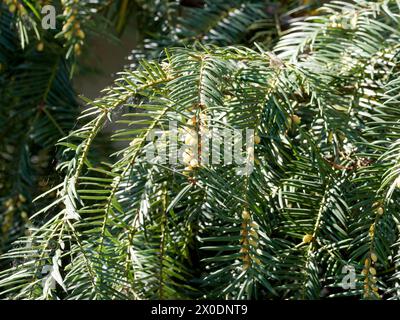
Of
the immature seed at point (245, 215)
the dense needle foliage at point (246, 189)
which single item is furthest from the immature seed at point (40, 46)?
the immature seed at point (245, 215)

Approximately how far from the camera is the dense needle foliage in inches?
20.2

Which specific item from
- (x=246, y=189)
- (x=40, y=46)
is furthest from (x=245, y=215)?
(x=40, y=46)

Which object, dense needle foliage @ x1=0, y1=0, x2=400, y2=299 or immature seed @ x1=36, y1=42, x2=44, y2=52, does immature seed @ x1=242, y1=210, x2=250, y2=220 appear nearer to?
dense needle foliage @ x1=0, y1=0, x2=400, y2=299

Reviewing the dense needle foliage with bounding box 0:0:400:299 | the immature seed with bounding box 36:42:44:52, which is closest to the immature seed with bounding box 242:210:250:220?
the dense needle foliage with bounding box 0:0:400:299

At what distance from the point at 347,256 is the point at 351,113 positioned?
0.45 ft

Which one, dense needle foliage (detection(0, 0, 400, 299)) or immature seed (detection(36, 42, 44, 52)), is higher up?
immature seed (detection(36, 42, 44, 52))

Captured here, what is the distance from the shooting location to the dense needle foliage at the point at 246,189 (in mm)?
514

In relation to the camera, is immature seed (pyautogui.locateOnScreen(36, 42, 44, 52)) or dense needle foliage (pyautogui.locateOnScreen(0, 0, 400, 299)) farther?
immature seed (pyautogui.locateOnScreen(36, 42, 44, 52))

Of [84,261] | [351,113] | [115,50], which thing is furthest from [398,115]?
[115,50]

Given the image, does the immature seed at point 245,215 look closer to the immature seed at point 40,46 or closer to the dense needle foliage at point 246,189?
the dense needle foliage at point 246,189

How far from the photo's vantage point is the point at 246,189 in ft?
1.68

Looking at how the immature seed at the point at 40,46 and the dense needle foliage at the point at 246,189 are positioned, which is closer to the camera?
the dense needle foliage at the point at 246,189

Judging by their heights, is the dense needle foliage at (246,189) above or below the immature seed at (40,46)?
below
